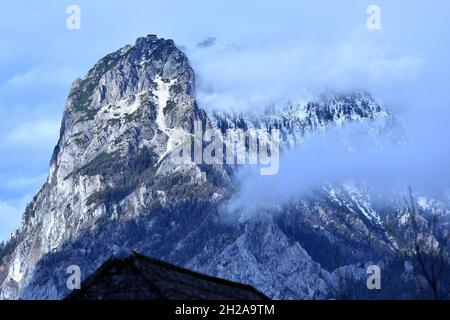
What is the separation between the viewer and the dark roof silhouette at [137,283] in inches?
1371

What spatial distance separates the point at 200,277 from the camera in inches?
1540

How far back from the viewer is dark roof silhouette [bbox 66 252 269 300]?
34.8 m

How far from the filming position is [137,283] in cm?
3516

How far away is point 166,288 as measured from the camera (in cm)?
3553
